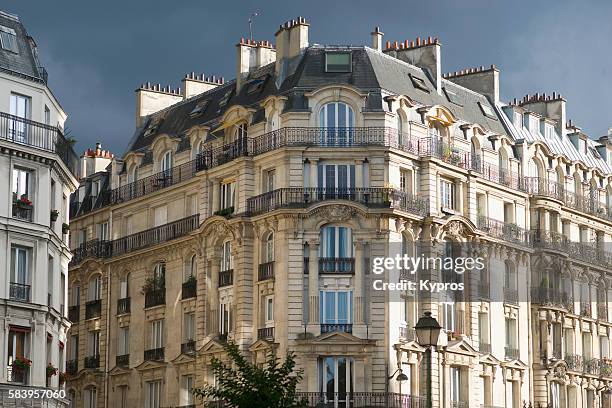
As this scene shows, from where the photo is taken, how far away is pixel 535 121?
2707 inches

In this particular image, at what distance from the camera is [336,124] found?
5759 cm

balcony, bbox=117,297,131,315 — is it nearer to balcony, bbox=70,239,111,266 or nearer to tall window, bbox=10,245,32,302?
balcony, bbox=70,239,111,266

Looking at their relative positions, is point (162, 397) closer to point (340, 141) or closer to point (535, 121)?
point (340, 141)

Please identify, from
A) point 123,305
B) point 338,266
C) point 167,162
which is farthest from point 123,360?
point 338,266

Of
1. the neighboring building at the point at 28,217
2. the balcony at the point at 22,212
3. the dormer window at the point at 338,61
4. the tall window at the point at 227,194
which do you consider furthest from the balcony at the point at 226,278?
the balcony at the point at 22,212

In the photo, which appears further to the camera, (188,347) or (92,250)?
(92,250)

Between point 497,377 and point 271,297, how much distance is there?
32.9 ft

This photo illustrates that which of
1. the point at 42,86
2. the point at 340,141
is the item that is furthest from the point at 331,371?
the point at 42,86

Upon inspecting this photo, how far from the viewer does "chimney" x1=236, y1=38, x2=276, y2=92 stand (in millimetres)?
62719

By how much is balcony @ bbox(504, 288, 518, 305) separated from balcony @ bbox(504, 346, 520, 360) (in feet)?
5.72

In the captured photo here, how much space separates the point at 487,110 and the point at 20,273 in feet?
93.1

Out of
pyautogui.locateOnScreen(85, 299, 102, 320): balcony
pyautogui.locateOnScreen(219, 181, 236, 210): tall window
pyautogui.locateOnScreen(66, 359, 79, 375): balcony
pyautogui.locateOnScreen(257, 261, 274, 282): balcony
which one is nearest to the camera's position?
pyautogui.locateOnScreen(257, 261, 274, 282): balcony

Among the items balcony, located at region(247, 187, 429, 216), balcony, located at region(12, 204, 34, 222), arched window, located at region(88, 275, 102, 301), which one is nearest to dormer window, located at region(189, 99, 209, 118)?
arched window, located at region(88, 275, 102, 301)

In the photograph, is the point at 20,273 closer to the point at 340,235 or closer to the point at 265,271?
the point at 265,271
